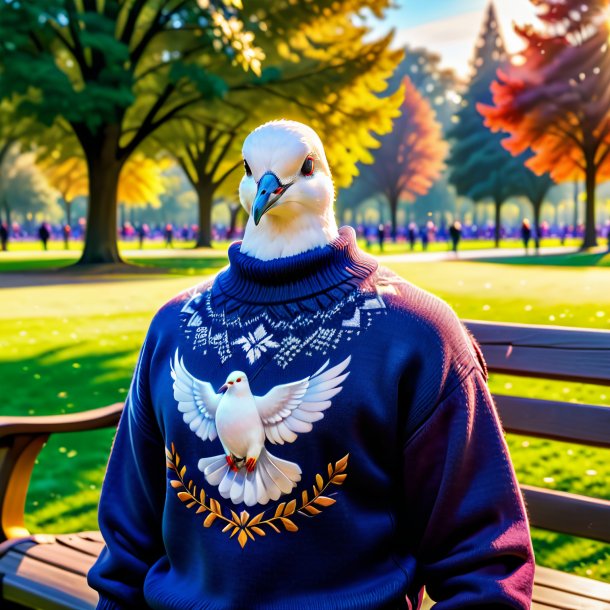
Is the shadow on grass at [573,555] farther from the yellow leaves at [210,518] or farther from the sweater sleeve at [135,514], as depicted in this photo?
the yellow leaves at [210,518]

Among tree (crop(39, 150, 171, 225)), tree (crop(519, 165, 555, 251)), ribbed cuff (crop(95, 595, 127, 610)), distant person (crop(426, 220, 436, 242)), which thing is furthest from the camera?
tree (crop(519, 165, 555, 251))

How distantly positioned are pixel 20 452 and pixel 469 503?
224 centimetres

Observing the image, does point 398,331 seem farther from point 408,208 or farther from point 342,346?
point 408,208

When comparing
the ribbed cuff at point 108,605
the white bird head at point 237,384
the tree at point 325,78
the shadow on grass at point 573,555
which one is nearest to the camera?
the white bird head at point 237,384

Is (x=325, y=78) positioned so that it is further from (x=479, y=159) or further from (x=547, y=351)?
(x=479, y=159)

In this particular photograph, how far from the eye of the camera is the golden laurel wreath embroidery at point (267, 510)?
5.32ft

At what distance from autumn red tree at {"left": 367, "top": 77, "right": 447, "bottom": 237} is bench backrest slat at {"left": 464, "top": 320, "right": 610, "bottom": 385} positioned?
58.8 m

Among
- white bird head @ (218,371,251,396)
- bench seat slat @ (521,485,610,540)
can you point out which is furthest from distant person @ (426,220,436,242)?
white bird head @ (218,371,251,396)

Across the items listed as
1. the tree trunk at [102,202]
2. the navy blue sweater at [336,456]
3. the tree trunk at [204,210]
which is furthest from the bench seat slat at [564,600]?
the tree trunk at [204,210]

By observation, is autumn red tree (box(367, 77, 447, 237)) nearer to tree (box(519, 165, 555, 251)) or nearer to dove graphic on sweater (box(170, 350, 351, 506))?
tree (box(519, 165, 555, 251))

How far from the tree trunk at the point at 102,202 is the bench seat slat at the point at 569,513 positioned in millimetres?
22904

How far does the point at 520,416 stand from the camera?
2982 mm

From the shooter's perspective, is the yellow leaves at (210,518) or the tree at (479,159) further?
the tree at (479,159)

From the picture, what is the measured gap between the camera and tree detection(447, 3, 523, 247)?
5381 cm
